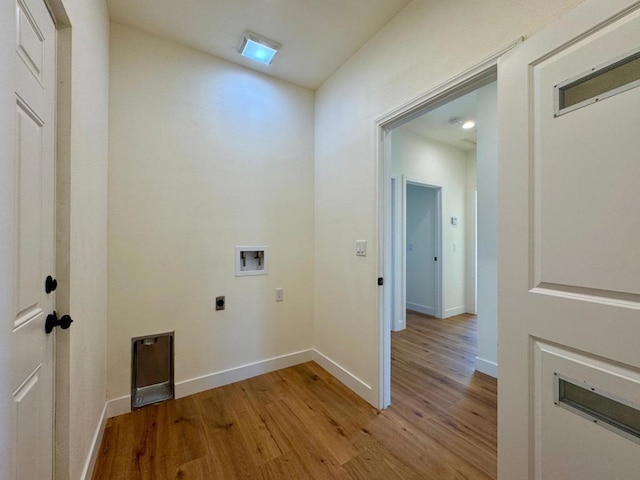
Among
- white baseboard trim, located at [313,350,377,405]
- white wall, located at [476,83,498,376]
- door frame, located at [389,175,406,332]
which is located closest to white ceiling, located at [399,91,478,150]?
white wall, located at [476,83,498,376]

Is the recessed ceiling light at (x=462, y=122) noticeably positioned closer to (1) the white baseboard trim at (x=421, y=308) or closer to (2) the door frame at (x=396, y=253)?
(2) the door frame at (x=396, y=253)

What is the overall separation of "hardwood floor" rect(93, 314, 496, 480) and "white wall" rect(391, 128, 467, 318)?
2.17 m

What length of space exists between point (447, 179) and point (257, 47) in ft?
10.8

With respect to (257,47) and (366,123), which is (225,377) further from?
(257,47)

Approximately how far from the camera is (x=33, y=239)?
880 millimetres

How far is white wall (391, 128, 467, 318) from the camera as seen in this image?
147 inches

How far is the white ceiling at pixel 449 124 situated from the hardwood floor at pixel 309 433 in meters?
2.58

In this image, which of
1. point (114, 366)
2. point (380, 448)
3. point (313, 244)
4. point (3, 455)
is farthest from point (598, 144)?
point (114, 366)

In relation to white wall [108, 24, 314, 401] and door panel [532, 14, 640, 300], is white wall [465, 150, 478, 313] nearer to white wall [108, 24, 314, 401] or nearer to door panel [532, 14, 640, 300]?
white wall [108, 24, 314, 401]

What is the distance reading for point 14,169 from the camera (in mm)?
742

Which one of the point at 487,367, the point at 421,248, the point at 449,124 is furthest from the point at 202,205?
the point at 421,248

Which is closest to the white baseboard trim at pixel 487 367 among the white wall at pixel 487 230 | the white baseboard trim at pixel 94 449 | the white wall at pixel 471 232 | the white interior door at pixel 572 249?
the white wall at pixel 487 230

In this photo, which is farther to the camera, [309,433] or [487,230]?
[487,230]

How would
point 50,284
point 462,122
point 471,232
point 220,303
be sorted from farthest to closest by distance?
point 471,232, point 462,122, point 220,303, point 50,284
